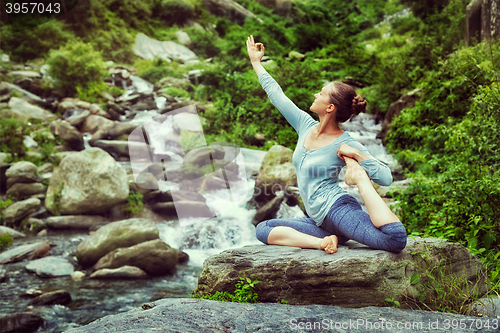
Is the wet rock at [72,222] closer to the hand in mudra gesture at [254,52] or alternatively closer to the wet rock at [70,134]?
the wet rock at [70,134]

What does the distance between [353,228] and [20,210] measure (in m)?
6.82

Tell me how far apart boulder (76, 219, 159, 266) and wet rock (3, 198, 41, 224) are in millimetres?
2211

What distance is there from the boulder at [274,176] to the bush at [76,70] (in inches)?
333

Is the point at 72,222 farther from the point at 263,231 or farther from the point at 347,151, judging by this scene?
the point at 347,151

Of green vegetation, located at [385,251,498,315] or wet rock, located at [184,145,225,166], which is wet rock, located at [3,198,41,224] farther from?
green vegetation, located at [385,251,498,315]

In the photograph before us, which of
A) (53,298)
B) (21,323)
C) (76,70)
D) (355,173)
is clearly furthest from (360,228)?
(76,70)

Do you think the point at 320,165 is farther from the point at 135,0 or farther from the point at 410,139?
the point at 135,0

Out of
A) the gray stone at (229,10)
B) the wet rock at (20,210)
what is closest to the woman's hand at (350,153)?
the wet rock at (20,210)

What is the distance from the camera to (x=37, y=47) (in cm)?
1416

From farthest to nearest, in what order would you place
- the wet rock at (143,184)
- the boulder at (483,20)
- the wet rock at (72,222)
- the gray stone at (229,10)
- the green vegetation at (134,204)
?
the gray stone at (229,10), the wet rock at (143,184), the boulder at (483,20), the green vegetation at (134,204), the wet rock at (72,222)

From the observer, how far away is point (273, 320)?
190 centimetres

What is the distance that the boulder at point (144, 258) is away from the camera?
201 inches

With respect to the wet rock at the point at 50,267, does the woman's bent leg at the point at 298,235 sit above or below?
above

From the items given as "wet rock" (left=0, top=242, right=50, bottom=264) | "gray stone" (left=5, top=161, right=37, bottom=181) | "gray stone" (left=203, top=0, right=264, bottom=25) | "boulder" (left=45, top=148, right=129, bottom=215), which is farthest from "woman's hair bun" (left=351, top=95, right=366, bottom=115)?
"gray stone" (left=203, top=0, right=264, bottom=25)
